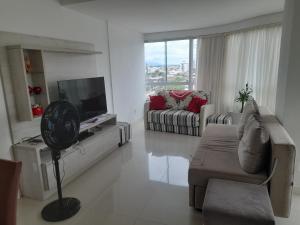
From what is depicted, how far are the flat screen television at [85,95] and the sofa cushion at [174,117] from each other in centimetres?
132

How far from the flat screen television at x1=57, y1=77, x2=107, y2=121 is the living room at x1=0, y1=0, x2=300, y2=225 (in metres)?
0.02

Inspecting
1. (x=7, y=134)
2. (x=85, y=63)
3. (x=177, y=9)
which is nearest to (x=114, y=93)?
(x=85, y=63)

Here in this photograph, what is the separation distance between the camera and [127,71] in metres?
5.06

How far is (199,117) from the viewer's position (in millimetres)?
4254

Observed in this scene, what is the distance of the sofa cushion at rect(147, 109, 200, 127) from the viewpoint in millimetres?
4273

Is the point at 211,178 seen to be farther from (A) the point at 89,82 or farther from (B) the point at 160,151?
(A) the point at 89,82

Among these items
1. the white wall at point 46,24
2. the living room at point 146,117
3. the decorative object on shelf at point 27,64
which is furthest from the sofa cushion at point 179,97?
the decorative object on shelf at point 27,64

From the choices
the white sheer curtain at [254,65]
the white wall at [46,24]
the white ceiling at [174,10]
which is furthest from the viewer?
the white sheer curtain at [254,65]

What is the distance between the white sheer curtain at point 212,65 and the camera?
5.05 meters

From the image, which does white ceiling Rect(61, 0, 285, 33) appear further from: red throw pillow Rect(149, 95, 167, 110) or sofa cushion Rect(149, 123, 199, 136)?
sofa cushion Rect(149, 123, 199, 136)

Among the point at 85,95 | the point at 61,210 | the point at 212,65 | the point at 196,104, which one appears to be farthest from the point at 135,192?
the point at 212,65

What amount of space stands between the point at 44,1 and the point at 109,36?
1.61 meters

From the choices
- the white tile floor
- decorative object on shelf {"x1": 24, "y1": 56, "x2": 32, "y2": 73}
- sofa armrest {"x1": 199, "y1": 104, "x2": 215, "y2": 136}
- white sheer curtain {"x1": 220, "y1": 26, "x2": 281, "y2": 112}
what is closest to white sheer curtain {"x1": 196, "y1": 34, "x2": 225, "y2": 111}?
white sheer curtain {"x1": 220, "y1": 26, "x2": 281, "y2": 112}

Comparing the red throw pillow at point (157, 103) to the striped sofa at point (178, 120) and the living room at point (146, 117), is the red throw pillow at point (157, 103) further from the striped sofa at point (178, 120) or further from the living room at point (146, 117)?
the striped sofa at point (178, 120)
